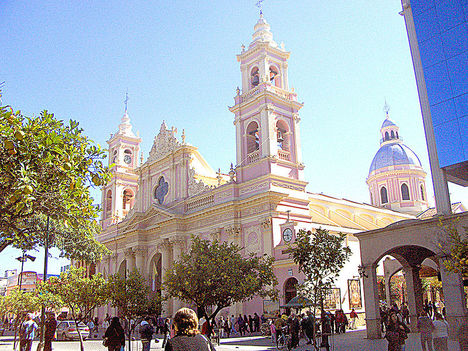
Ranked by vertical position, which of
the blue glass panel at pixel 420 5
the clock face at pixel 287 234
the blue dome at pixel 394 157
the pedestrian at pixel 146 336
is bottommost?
the pedestrian at pixel 146 336

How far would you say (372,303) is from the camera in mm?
18141

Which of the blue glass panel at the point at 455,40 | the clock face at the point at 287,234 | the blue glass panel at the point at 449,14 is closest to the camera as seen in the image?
the blue glass panel at the point at 455,40

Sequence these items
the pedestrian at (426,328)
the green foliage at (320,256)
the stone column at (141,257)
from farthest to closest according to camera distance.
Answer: the stone column at (141,257) < the green foliage at (320,256) < the pedestrian at (426,328)

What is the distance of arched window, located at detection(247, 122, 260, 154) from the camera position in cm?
3625

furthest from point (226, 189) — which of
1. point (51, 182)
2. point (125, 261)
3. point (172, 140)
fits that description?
point (51, 182)

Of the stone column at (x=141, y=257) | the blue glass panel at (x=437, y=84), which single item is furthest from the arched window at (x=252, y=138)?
the blue glass panel at (x=437, y=84)

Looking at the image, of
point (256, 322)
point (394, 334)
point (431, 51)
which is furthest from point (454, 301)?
point (256, 322)

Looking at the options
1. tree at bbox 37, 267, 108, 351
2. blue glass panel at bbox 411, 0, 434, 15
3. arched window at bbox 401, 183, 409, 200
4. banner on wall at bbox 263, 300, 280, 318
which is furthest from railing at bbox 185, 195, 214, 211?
arched window at bbox 401, 183, 409, 200

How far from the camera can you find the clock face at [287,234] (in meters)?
30.5

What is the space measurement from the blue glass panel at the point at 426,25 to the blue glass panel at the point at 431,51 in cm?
30

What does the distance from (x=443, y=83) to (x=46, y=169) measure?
18.1 m

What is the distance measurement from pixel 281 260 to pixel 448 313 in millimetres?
15140

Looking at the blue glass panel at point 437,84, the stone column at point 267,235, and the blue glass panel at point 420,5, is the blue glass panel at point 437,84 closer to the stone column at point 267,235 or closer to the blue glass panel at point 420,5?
the blue glass panel at point 420,5

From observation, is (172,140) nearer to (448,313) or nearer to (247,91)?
(247,91)
